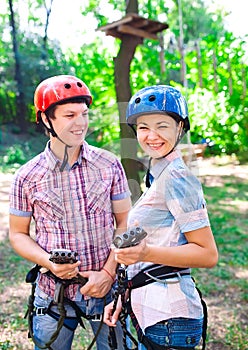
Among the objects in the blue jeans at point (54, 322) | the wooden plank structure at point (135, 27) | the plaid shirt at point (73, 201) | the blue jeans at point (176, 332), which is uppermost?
the wooden plank structure at point (135, 27)

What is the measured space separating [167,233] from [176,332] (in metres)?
0.37

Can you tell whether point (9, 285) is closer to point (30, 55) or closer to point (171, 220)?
point (171, 220)

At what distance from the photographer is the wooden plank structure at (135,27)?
6.74m

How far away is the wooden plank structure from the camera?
6.74m

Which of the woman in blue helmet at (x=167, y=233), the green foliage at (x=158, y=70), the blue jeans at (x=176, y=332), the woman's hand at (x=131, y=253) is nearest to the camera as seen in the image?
the woman's hand at (x=131, y=253)

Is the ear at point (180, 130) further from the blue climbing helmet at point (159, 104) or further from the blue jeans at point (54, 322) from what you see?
the blue jeans at point (54, 322)

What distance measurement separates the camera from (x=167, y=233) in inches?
62.9

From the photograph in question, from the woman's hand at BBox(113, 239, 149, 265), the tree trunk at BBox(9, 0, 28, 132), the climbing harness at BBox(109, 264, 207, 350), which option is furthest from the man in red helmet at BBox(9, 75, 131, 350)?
the tree trunk at BBox(9, 0, 28, 132)

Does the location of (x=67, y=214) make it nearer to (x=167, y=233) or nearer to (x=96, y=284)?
(x=96, y=284)

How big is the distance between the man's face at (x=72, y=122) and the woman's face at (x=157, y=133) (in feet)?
0.94

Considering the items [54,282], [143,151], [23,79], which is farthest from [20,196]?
[23,79]

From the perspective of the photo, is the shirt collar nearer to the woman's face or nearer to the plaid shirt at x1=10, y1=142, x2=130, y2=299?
the woman's face

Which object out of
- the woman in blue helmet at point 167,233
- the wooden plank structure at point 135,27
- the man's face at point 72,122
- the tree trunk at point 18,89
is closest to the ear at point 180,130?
the woman in blue helmet at point 167,233

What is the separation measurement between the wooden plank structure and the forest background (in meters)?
0.22
